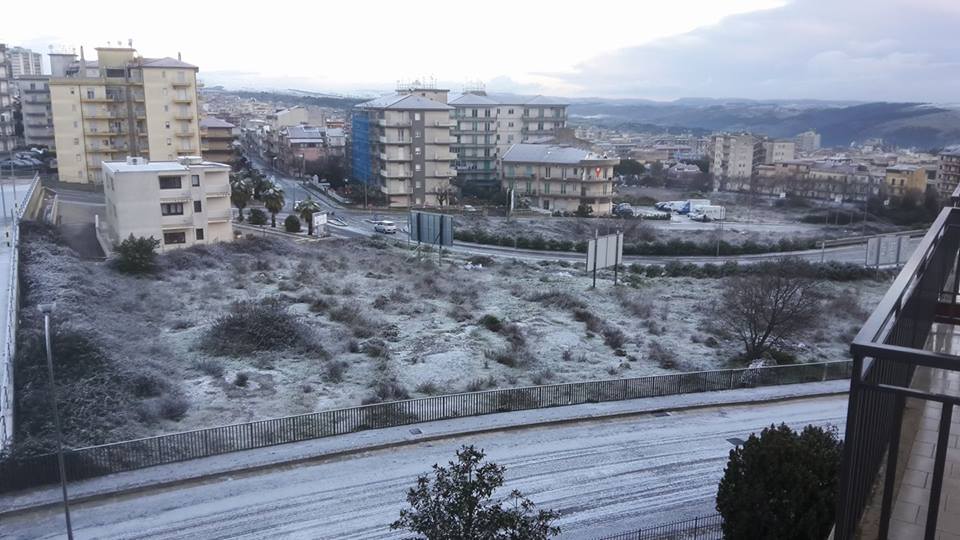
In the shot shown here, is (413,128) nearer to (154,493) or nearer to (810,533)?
(154,493)

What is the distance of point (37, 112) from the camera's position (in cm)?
8175

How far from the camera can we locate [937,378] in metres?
7.53

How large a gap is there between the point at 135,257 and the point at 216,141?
5393 centimetres

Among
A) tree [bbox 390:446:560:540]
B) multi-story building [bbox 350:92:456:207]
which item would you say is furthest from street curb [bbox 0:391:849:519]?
multi-story building [bbox 350:92:456:207]

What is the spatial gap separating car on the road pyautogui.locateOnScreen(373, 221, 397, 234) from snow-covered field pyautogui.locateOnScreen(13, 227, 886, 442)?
1128cm

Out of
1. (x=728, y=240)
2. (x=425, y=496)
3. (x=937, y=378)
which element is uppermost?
(x=937, y=378)

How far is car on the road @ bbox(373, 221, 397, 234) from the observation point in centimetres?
5791

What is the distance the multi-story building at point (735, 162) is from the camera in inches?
4774

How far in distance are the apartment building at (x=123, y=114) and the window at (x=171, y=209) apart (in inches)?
870

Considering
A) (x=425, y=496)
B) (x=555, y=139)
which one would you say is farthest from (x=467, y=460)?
(x=555, y=139)

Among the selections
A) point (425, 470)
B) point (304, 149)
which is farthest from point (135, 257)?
point (304, 149)

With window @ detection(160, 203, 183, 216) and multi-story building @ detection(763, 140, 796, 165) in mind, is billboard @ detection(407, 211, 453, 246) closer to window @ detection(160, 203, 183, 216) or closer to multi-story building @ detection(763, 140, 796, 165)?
window @ detection(160, 203, 183, 216)

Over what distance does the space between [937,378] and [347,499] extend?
12.8 meters

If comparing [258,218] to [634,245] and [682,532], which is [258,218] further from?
[682,532]
